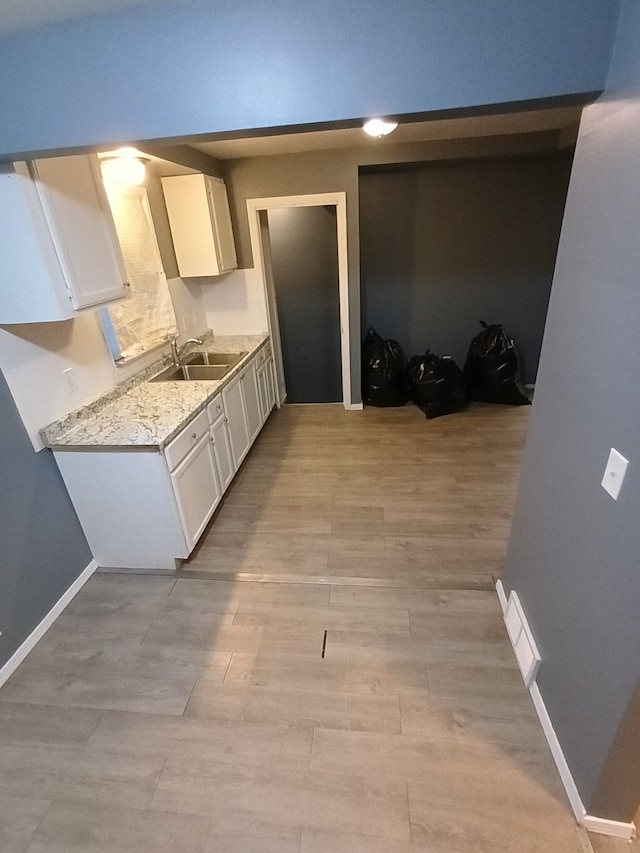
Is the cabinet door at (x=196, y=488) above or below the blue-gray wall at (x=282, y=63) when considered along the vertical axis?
below

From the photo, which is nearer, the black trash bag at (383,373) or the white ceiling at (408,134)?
the white ceiling at (408,134)

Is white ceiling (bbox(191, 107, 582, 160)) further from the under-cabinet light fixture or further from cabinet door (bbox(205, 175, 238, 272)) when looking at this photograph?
the under-cabinet light fixture

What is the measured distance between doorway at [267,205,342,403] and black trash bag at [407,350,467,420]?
139cm

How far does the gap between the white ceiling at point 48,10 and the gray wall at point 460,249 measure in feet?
10.2

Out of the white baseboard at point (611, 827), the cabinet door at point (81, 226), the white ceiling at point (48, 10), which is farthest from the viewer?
the cabinet door at point (81, 226)

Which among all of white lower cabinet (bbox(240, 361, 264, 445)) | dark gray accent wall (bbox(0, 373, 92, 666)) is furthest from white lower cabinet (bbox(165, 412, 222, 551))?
white lower cabinet (bbox(240, 361, 264, 445))

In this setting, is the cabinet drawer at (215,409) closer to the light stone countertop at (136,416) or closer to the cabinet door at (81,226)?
the light stone countertop at (136,416)

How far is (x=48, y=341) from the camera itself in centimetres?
214

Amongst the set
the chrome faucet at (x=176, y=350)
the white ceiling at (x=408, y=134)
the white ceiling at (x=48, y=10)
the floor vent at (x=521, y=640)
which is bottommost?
the floor vent at (x=521, y=640)

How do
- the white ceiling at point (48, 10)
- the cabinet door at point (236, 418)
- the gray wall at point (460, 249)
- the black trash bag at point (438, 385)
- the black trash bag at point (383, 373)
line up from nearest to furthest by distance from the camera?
the white ceiling at point (48, 10) < the cabinet door at point (236, 418) < the gray wall at point (460, 249) < the black trash bag at point (438, 385) < the black trash bag at point (383, 373)

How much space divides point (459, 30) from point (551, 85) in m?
0.29

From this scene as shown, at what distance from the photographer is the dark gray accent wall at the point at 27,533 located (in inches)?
74.3

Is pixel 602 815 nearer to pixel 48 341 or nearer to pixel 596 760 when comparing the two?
pixel 596 760

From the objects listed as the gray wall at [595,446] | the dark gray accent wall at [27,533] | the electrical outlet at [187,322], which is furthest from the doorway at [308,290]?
the gray wall at [595,446]
